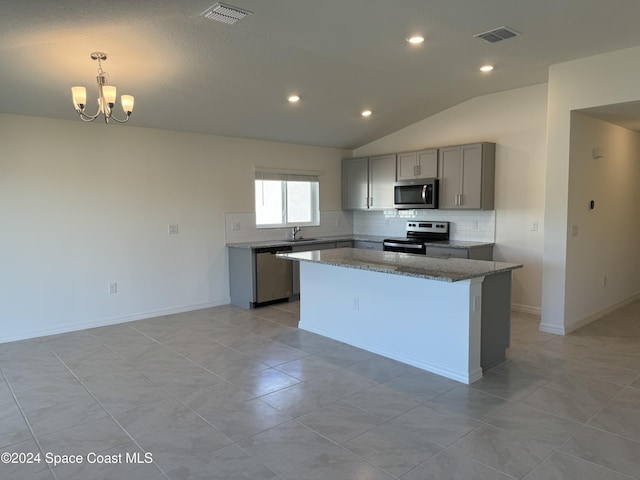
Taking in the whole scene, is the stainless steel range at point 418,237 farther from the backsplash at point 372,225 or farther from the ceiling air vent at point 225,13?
the ceiling air vent at point 225,13

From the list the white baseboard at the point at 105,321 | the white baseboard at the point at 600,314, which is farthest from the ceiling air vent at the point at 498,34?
the white baseboard at the point at 105,321

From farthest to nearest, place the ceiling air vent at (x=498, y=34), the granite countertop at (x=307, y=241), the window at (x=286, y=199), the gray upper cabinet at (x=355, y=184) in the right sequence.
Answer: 1. the gray upper cabinet at (x=355, y=184)
2. the window at (x=286, y=199)
3. the granite countertop at (x=307, y=241)
4. the ceiling air vent at (x=498, y=34)

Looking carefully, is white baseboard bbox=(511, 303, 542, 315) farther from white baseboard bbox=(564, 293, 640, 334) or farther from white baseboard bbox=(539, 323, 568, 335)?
white baseboard bbox=(539, 323, 568, 335)

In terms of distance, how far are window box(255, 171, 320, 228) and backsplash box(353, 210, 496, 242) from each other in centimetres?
87

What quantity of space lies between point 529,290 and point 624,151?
6.73 ft

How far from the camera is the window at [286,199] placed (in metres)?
6.42

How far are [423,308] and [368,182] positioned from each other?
3.54 metres

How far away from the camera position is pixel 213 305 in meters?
5.97

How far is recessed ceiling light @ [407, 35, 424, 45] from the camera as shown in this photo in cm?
351

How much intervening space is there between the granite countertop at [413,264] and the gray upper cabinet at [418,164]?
1.98 m

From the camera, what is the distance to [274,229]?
21.5 feet

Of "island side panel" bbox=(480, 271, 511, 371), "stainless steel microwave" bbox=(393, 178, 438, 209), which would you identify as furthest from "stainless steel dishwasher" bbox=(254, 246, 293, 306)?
"island side panel" bbox=(480, 271, 511, 371)

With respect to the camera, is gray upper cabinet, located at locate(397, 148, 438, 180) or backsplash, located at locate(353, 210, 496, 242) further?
gray upper cabinet, located at locate(397, 148, 438, 180)

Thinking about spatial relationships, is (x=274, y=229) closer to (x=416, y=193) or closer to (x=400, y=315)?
(x=416, y=193)
